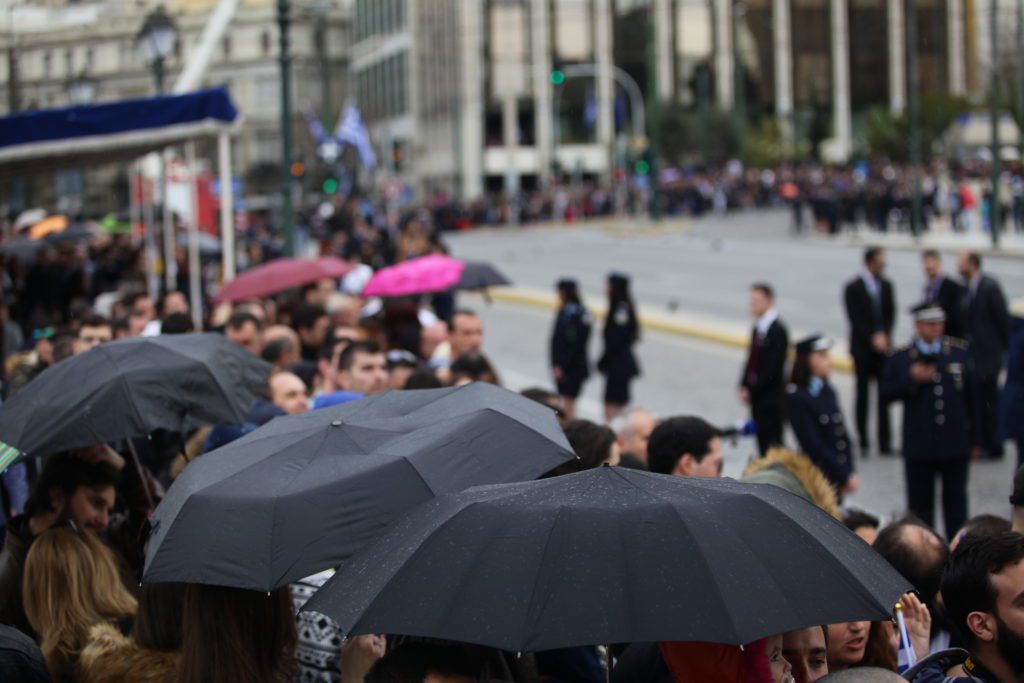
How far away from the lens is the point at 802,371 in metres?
9.72

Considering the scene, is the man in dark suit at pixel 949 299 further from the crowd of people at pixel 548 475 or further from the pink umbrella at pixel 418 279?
the pink umbrella at pixel 418 279

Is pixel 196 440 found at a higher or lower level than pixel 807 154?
lower

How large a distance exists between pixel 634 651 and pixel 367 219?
134 ft

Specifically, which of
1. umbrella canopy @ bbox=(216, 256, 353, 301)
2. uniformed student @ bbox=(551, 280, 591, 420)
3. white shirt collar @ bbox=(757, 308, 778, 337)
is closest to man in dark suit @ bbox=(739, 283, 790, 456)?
white shirt collar @ bbox=(757, 308, 778, 337)

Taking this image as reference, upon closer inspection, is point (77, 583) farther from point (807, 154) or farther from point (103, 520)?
point (807, 154)

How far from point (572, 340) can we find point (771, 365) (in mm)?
2727

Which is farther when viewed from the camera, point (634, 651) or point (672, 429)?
point (672, 429)

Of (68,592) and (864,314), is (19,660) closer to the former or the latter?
(68,592)

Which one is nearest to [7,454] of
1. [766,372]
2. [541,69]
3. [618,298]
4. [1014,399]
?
[1014,399]

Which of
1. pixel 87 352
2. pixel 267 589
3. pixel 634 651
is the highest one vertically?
pixel 87 352

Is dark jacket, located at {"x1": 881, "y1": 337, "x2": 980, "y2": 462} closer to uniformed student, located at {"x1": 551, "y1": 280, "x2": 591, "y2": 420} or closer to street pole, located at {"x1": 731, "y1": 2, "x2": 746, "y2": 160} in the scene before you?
uniformed student, located at {"x1": 551, "y1": 280, "x2": 591, "y2": 420}

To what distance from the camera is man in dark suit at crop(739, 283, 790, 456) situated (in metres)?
11.8

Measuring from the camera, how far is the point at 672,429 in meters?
6.57

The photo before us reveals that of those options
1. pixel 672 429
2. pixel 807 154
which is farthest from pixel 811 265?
pixel 807 154
